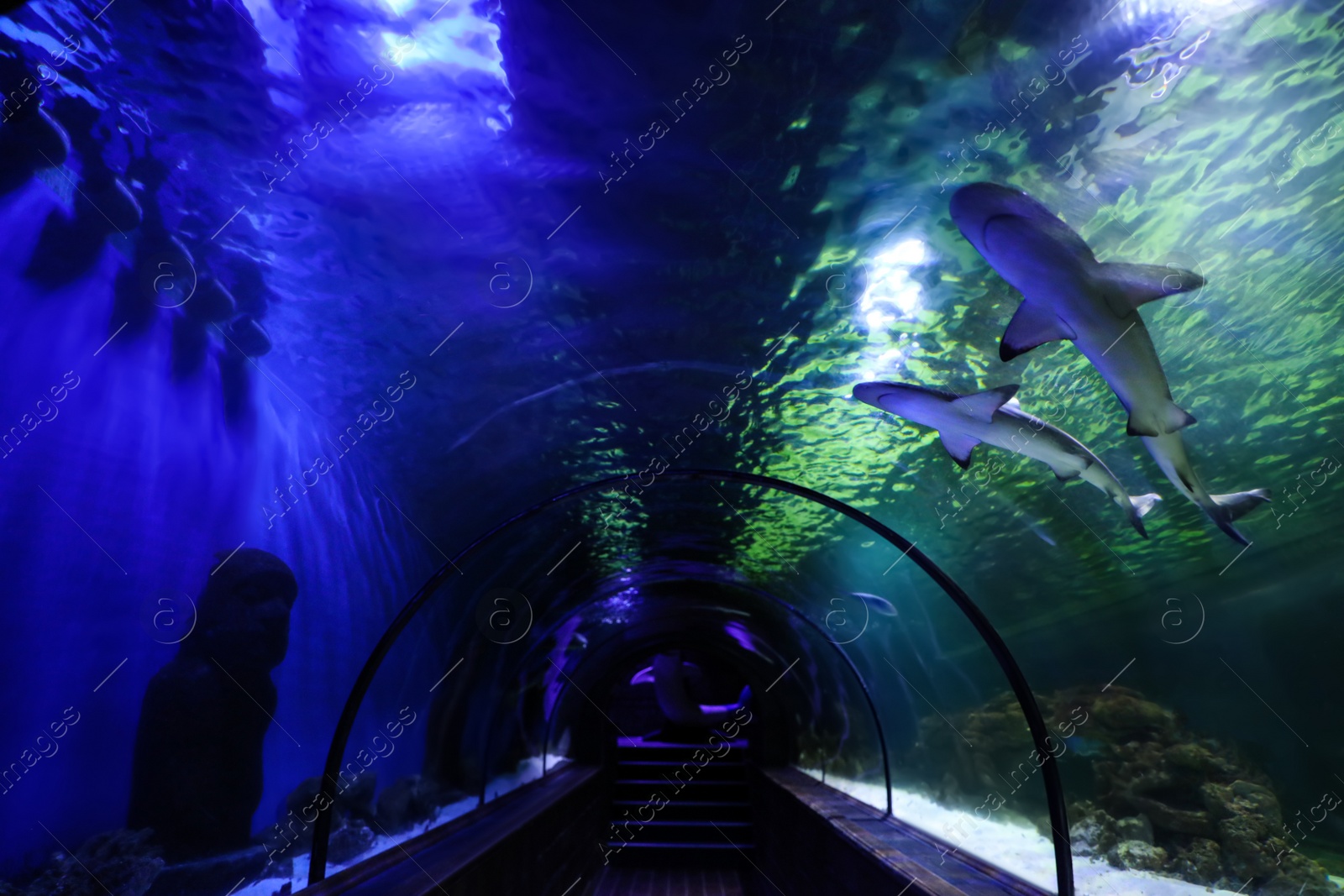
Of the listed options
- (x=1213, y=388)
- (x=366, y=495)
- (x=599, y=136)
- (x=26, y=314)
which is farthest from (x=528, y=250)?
(x=1213, y=388)

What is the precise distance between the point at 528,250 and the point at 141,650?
3.39 metres

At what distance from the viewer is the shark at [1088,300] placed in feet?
7.77

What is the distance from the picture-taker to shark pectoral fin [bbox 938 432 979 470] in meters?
4.30

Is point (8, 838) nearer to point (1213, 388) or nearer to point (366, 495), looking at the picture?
point (366, 495)

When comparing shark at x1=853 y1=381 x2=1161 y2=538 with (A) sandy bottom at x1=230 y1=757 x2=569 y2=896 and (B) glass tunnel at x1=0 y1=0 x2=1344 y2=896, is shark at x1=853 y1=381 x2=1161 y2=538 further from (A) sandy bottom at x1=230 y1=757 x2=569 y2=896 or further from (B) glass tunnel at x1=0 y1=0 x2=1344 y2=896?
(A) sandy bottom at x1=230 y1=757 x2=569 y2=896

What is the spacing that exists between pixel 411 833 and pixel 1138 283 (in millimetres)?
7192

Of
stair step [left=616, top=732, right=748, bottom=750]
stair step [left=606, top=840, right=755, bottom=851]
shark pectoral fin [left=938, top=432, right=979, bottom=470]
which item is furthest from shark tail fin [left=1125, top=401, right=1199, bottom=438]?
stair step [left=616, top=732, right=748, bottom=750]

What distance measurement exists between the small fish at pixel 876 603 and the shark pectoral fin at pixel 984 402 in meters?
4.87

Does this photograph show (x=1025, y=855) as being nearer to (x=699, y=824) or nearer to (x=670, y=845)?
(x=670, y=845)

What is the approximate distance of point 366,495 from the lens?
18.8 ft

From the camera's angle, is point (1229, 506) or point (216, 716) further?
point (216, 716)

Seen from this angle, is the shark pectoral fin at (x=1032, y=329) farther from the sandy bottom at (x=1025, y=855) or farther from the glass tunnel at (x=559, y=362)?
the sandy bottom at (x=1025, y=855)

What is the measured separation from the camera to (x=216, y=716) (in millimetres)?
4539

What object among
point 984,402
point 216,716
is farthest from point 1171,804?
point 216,716
